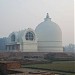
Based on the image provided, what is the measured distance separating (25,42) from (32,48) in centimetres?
162

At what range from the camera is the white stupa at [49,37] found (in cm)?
4810

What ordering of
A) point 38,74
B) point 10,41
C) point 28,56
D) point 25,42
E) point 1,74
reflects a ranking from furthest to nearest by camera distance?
point 10,41 → point 25,42 → point 28,56 → point 1,74 → point 38,74

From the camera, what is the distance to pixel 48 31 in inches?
1907

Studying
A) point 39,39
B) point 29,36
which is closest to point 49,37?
point 39,39

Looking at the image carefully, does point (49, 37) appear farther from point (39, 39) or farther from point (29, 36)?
point (29, 36)

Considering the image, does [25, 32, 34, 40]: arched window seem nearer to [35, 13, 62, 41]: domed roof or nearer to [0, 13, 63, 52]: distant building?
[0, 13, 63, 52]: distant building

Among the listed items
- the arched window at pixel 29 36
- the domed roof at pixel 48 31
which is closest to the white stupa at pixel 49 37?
the domed roof at pixel 48 31

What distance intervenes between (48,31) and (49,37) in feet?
3.64

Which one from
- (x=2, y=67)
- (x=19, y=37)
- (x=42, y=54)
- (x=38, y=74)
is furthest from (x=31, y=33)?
(x=38, y=74)

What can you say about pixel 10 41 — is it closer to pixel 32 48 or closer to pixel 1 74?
pixel 32 48

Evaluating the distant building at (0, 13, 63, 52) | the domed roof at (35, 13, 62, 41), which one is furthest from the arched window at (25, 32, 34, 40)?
the domed roof at (35, 13, 62, 41)

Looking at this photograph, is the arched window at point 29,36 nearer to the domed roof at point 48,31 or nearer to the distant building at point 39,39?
the distant building at point 39,39

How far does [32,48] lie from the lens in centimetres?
4588

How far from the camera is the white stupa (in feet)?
158
